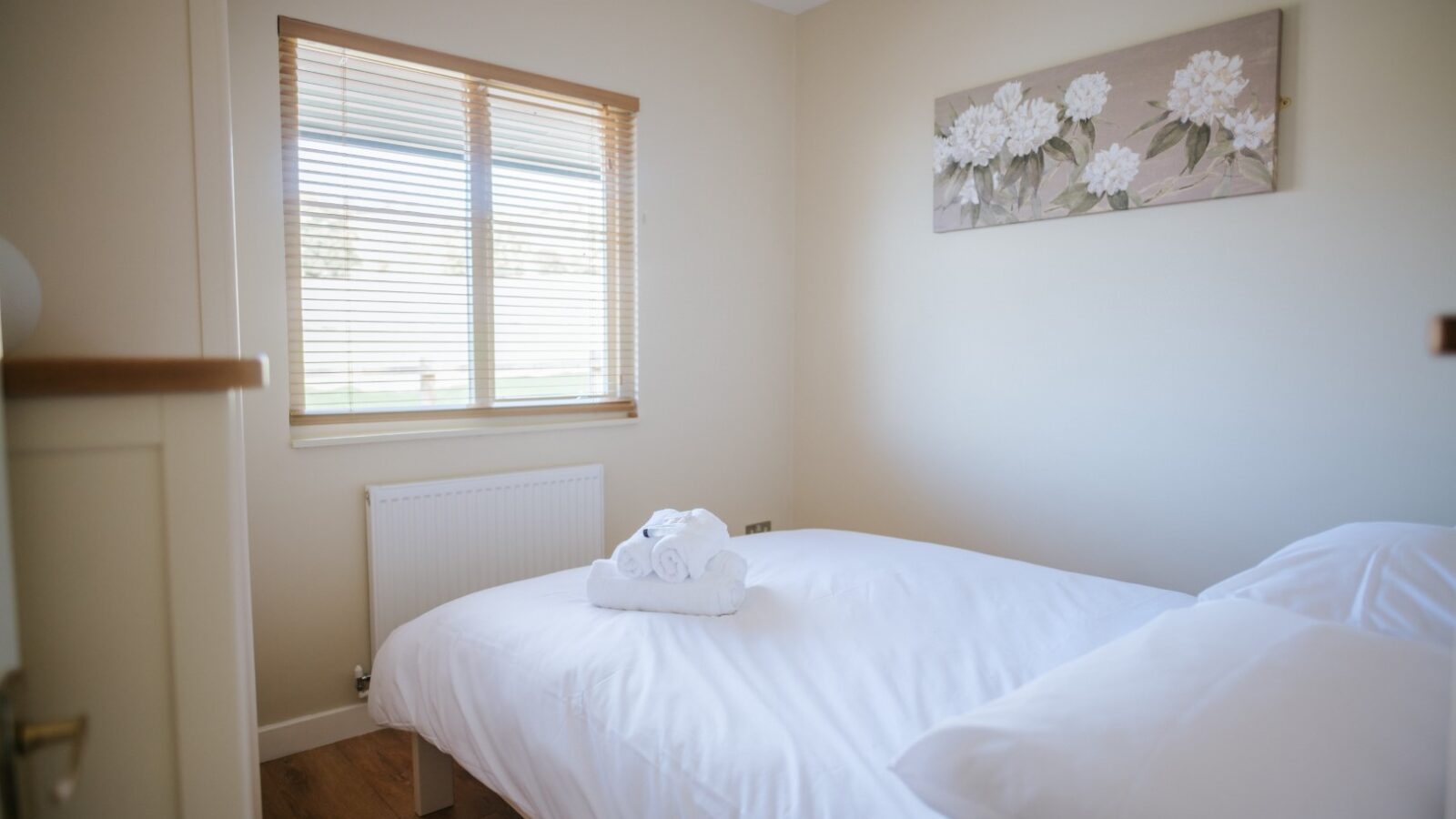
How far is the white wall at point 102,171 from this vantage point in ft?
4.41

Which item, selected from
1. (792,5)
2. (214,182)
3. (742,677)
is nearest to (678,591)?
(742,677)

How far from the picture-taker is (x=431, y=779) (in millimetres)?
2111

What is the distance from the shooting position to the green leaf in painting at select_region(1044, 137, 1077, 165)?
277 cm

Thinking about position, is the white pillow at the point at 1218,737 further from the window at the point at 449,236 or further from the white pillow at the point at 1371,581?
the window at the point at 449,236

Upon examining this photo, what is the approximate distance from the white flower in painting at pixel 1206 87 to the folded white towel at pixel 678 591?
1.92m

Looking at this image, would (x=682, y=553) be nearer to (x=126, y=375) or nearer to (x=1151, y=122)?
(x=126, y=375)

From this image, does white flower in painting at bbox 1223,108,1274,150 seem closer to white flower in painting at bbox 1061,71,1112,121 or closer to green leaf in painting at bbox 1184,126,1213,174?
green leaf in painting at bbox 1184,126,1213,174

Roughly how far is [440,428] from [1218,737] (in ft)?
7.91

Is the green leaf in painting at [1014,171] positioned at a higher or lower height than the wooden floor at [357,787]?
A: higher

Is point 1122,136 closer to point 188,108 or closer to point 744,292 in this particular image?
point 744,292

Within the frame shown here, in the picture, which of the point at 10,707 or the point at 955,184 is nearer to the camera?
the point at 10,707

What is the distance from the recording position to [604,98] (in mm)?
3062

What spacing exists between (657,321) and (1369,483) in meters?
2.34

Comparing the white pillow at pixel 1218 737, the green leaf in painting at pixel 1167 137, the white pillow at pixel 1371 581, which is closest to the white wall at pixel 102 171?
the white pillow at pixel 1218 737
